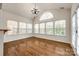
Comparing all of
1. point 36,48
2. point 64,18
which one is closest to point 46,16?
point 64,18

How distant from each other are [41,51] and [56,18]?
2.52ft

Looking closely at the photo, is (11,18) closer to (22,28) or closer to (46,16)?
(22,28)

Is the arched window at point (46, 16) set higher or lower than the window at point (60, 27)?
higher

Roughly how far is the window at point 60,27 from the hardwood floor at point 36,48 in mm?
216

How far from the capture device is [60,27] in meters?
1.79

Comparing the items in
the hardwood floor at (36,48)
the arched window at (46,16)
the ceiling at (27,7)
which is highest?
the ceiling at (27,7)

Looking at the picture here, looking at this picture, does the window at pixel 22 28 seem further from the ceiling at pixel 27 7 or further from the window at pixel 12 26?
the ceiling at pixel 27 7

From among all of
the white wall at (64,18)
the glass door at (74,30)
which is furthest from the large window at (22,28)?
the glass door at (74,30)

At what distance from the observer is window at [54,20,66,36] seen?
68.8 inches

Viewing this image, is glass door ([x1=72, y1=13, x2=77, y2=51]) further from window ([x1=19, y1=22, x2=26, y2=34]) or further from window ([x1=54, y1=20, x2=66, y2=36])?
window ([x1=19, y1=22, x2=26, y2=34])

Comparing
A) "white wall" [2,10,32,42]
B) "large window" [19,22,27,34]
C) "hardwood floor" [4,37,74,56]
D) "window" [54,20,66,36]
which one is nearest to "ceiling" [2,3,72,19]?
"white wall" [2,10,32,42]

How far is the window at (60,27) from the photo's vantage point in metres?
1.75

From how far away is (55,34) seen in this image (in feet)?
5.94

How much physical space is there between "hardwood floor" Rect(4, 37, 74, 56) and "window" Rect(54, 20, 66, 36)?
216 mm
